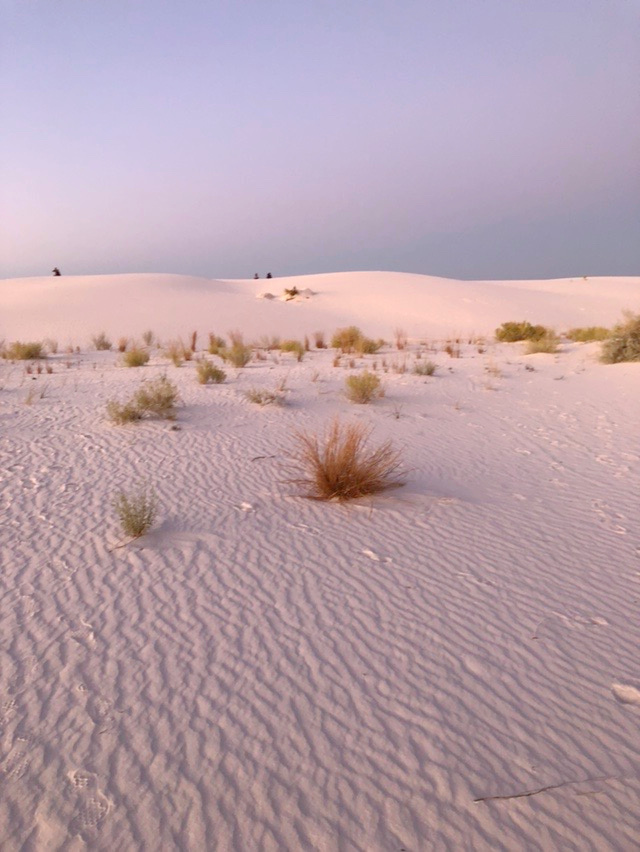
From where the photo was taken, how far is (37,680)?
3.16m

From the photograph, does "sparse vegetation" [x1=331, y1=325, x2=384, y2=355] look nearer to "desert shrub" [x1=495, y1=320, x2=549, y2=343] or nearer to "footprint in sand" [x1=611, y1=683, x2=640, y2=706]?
"desert shrub" [x1=495, y1=320, x2=549, y2=343]

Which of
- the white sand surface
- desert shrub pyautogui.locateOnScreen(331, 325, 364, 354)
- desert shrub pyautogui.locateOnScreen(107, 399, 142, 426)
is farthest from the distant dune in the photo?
the white sand surface

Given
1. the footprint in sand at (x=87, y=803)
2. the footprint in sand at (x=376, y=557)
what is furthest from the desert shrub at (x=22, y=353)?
the footprint in sand at (x=87, y=803)

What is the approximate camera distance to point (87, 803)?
8.05ft

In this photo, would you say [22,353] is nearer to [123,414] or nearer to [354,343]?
[123,414]

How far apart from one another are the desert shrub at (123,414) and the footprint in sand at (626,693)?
696cm

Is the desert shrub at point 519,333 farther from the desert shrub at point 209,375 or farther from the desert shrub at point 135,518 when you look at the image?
the desert shrub at point 135,518

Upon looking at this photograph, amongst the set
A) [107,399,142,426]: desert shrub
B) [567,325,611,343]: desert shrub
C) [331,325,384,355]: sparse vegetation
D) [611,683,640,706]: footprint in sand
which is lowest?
[611,683,640,706]: footprint in sand

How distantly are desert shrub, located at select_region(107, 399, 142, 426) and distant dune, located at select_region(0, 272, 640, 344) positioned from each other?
18.3 m

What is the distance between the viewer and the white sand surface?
2438 mm

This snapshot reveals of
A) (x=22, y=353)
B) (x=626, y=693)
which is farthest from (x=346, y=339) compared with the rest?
(x=626, y=693)

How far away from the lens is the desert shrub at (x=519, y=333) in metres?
22.5

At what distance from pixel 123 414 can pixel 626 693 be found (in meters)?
7.04

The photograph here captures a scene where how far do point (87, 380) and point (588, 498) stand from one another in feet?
32.6
